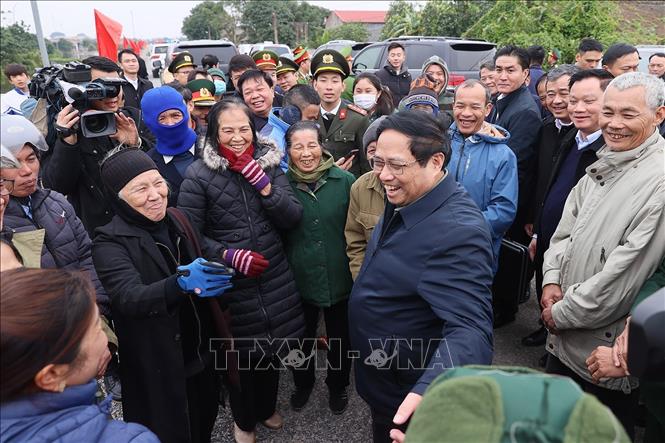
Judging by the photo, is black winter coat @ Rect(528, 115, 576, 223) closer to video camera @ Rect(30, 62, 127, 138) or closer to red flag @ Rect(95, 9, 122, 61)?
video camera @ Rect(30, 62, 127, 138)

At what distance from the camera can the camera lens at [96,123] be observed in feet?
8.50

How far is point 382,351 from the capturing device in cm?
175

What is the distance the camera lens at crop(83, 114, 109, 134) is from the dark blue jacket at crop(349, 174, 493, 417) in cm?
175

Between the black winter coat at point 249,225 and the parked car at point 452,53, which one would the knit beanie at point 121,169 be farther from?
the parked car at point 452,53

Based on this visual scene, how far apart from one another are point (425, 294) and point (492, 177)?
1.44m

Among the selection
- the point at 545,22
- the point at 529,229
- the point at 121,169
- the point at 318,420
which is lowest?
the point at 318,420

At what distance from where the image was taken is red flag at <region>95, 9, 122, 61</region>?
626 cm

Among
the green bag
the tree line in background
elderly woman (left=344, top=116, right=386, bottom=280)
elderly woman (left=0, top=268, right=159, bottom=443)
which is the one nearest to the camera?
the green bag

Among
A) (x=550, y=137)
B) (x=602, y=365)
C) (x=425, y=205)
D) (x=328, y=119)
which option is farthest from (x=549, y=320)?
(x=328, y=119)

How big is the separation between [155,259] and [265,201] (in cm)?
61

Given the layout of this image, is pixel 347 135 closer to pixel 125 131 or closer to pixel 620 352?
pixel 125 131

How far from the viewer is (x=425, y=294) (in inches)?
61.5

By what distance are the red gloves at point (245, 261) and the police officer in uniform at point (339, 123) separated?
4.59 ft

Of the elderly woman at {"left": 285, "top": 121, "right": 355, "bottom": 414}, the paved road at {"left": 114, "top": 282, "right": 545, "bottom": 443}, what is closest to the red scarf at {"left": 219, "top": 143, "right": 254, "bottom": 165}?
the elderly woman at {"left": 285, "top": 121, "right": 355, "bottom": 414}
